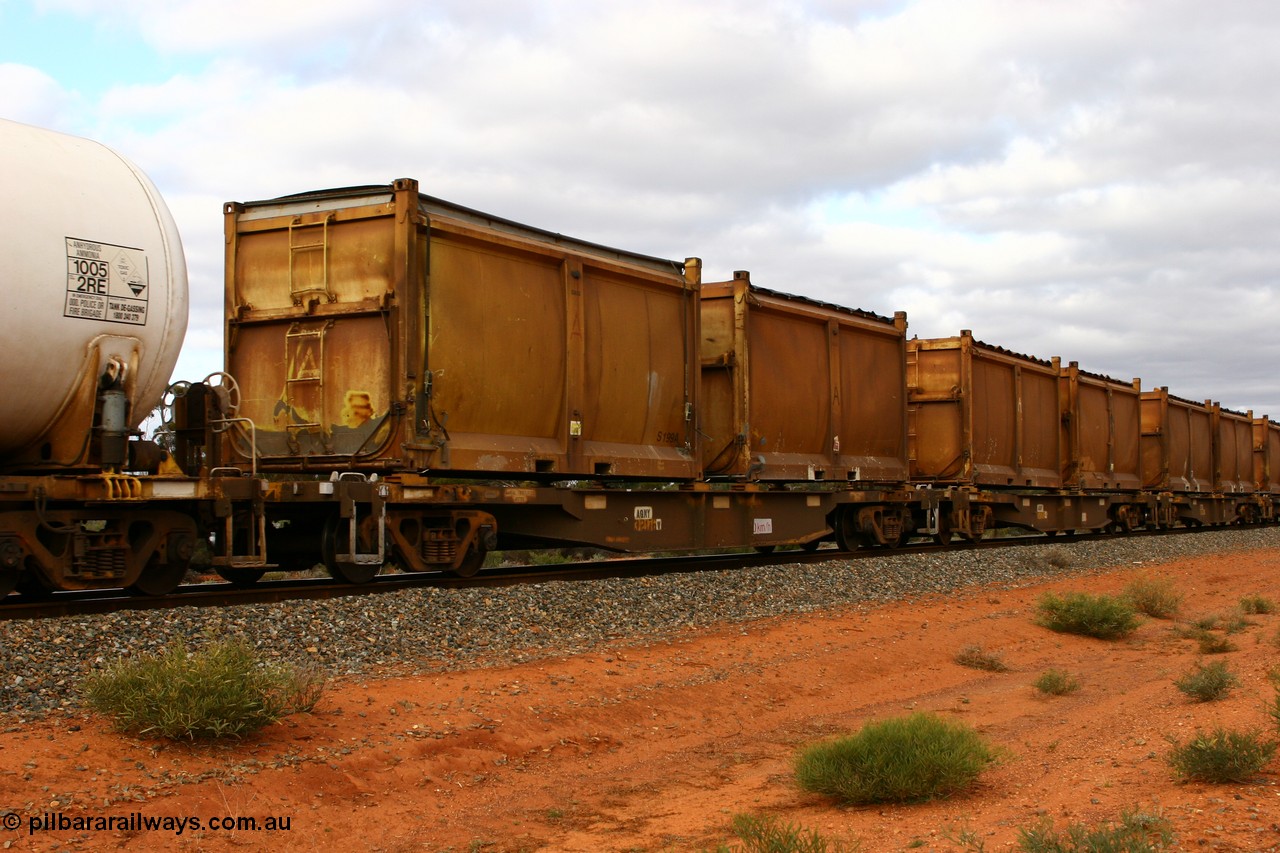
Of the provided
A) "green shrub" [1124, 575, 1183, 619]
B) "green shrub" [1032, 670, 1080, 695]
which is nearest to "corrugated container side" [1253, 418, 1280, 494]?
"green shrub" [1124, 575, 1183, 619]

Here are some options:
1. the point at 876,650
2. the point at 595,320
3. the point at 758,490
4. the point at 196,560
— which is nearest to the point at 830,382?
the point at 758,490

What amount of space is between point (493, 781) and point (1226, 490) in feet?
123

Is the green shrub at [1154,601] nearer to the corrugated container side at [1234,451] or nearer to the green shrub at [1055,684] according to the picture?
the green shrub at [1055,684]

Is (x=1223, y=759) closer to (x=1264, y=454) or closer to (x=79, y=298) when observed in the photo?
(x=79, y=298)

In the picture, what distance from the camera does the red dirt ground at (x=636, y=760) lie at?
5402 mm

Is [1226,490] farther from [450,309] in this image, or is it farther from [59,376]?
[59,376]

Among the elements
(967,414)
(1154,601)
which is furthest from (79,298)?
(967,414)

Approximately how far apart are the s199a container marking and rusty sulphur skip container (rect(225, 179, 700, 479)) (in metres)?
2.61

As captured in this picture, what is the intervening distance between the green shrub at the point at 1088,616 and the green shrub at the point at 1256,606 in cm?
250

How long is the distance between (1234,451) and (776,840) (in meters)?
40.6

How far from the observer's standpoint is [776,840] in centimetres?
488

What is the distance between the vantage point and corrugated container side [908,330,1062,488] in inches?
842
